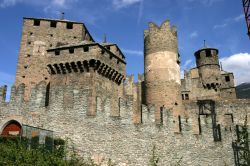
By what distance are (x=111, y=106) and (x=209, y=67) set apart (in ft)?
64.4

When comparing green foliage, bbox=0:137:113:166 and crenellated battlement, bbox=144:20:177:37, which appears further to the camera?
crenellated battlement, bbox=144:20:177:37

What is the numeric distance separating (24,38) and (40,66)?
10.2ft

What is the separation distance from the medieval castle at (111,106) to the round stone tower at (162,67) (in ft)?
0.22

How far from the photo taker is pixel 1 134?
16.7 m

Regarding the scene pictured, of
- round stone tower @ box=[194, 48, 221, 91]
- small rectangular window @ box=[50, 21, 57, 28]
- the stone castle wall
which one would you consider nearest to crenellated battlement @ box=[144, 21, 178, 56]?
the stone castle wall

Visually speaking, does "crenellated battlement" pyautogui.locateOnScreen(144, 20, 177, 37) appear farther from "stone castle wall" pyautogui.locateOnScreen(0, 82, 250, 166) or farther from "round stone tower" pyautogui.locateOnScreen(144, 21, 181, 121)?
"stone castle wall" pyautogui.locateOnScreen(0, 82, 250, 166)

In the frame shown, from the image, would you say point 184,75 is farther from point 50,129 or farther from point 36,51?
point 50,129

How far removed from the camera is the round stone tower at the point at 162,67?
2075 centimetres

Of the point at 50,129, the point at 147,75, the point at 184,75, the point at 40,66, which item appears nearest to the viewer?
the point at 50,129

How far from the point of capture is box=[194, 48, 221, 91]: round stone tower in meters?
35.2

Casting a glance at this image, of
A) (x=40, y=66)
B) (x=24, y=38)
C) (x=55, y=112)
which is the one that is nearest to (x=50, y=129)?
(x=55, y=112)

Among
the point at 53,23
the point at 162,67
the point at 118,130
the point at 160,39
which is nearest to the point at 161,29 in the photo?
the point at 160,39

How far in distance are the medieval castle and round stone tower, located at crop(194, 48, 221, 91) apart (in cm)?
815

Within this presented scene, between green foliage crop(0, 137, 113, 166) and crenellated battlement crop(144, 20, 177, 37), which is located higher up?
crenellated battlement crop(144, 20, 177, 37)
